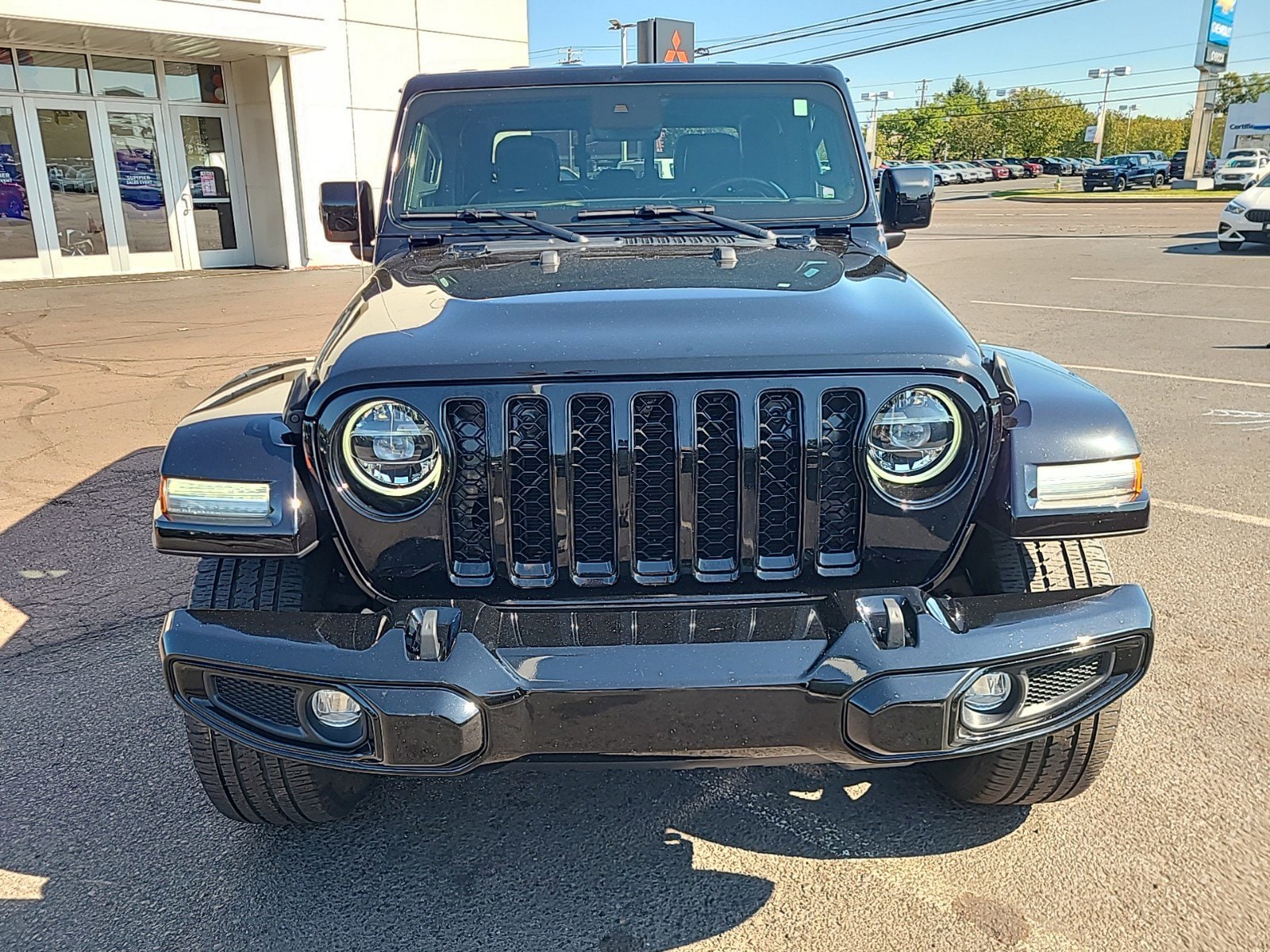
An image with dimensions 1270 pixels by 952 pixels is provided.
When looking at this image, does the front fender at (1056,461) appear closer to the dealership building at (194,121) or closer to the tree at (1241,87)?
the dealership building at (194,121)

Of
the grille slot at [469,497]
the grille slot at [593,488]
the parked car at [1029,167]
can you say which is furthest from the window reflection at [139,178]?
the parked car at [1029,167]

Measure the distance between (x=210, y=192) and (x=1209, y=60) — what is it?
43.5 m

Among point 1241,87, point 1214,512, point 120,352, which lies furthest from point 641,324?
point 1241,87

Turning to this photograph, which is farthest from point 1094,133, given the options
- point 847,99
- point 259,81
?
point 847,99

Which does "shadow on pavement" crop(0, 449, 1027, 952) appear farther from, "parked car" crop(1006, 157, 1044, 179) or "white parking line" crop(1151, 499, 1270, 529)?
"parked car" crop(1006, 157, 1044, 179)

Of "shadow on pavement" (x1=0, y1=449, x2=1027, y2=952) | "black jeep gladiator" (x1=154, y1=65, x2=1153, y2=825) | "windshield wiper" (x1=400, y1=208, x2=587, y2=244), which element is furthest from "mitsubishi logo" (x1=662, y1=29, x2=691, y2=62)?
"shadow on pavement" (x1=0, y1=449, x2=1027, y2=952)

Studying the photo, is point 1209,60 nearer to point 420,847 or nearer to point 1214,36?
point 1214,36

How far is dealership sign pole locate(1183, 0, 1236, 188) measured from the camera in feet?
140

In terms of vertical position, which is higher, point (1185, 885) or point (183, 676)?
point (183, 676)

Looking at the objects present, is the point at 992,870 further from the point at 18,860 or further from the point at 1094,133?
the point at 1094,133

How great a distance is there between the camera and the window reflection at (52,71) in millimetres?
14094

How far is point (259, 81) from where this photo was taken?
15625 millimetres

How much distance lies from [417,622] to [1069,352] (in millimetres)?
8417

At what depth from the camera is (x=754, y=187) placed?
11.3ft
